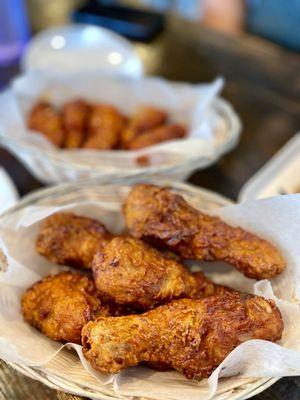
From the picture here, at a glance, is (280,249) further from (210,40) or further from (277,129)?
(210,40)

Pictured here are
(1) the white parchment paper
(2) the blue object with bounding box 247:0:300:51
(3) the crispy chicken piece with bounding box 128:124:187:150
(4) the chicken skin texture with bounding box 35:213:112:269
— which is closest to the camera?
(1) the white parchment paper

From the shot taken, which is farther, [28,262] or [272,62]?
[272,62]

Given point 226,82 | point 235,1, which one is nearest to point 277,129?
point 226,82

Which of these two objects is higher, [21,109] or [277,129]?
[21,109]

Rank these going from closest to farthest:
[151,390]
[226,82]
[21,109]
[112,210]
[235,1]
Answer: [151,390], [112,210], [21,109], [226,82], [235,1]

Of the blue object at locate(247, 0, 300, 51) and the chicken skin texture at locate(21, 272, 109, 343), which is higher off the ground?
the chicken skin texture at locate(21, 272, 109, 343)

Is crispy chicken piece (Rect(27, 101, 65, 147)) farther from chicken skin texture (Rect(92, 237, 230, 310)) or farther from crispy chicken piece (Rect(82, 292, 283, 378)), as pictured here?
crispy chicken piece (Rect(82, 292, 283, 378))

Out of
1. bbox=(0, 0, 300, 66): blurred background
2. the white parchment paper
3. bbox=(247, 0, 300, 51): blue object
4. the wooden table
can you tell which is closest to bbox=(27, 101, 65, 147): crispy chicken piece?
the wooden table

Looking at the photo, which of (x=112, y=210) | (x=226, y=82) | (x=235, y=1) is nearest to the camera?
(x=112, y=210)
